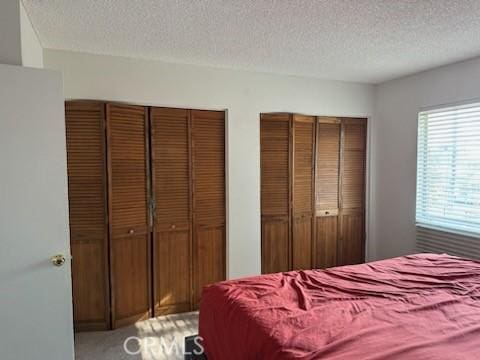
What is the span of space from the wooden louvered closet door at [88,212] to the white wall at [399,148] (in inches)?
119

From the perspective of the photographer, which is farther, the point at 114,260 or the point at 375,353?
the point at 114,260

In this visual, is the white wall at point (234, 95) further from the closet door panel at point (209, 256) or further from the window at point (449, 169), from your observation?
the window at point (449, 169)

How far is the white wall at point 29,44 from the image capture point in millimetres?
1964

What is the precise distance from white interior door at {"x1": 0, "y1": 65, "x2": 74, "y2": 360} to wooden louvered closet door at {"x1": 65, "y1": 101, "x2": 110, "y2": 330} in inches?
38.1

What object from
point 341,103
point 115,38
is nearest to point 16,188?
point 115,38

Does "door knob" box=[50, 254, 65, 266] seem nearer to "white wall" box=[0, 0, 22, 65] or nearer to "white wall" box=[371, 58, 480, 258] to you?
"white wall" box=[0, 0, 22, 65]

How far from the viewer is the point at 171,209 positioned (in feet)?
10.4

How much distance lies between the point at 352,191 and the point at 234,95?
180 centimetres

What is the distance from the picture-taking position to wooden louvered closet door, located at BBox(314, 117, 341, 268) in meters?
3.79

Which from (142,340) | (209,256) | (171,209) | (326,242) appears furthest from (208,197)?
(326,242)

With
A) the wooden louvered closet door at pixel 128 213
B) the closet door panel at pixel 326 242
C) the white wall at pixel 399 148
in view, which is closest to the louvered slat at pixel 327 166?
the closet door panel at pixel 326 242

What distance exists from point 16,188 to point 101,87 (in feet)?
4.43

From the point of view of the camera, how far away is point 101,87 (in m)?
2.89

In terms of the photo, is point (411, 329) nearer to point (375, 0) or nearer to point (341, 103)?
point (375, 0)
